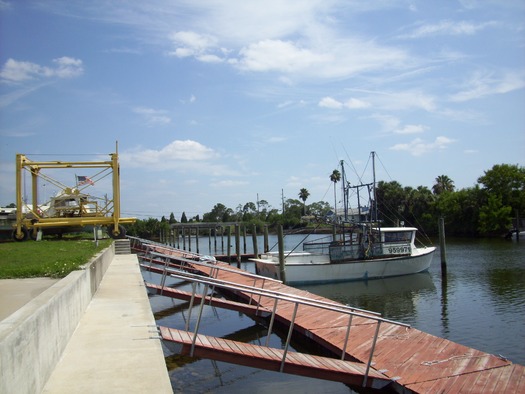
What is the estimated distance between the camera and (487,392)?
8406 millimetres

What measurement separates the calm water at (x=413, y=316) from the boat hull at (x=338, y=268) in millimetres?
604

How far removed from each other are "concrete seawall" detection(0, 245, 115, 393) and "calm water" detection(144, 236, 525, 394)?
4033 mm

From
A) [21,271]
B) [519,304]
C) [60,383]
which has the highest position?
[21,271]

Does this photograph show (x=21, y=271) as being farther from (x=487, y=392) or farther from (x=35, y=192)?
(x=35, y=192)

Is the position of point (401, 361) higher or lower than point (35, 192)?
lower

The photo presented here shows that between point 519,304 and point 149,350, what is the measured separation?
1693 centimetres

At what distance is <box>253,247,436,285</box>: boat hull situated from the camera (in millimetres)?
Result: 27469

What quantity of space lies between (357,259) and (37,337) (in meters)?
24.9

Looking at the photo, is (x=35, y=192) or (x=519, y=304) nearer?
(x=519, y=304)

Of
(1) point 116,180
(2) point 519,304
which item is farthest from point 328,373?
(1) point 116,180

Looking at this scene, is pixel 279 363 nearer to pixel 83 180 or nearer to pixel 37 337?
pixel 37 337

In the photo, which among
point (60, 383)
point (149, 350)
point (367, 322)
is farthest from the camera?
point (367, 322)

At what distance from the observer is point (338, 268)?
2805 cm

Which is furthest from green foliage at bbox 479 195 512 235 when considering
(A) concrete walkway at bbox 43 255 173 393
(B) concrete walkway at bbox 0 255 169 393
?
(A) concrete walkway at bbox 43 255 173 393
